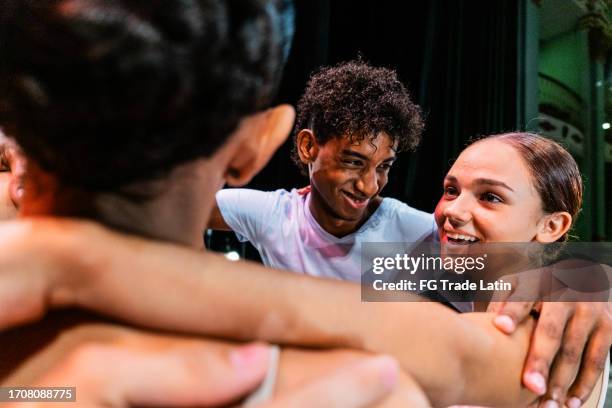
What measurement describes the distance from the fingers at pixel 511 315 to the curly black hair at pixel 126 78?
523 millimetres

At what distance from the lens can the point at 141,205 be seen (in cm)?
53

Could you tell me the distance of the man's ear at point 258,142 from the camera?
0.56 m

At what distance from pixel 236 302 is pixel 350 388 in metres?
0.13

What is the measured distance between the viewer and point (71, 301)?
492 mm

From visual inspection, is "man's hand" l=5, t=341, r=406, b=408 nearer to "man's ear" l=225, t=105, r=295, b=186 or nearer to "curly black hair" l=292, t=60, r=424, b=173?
"man's ear" l=225, t=105, r=295, b=186

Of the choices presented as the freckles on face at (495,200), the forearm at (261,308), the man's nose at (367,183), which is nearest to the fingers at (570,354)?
the forearm at (261,308)

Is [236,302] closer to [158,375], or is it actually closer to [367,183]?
[158,375]

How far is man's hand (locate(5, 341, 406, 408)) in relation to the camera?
444mm

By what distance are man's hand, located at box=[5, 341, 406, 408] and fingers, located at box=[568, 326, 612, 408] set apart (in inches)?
22.8

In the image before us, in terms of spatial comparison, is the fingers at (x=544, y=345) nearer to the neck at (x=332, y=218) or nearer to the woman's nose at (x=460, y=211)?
the woman's nose at (x=460, y=211)

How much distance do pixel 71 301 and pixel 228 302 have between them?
14 centimetres

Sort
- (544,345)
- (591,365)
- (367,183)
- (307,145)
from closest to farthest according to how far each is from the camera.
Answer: (544,345) < (591,365) < (367,183) < (307,145)

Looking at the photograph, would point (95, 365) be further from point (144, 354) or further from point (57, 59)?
point (57, 59)

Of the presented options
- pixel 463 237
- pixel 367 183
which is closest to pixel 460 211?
pixel 463 237
